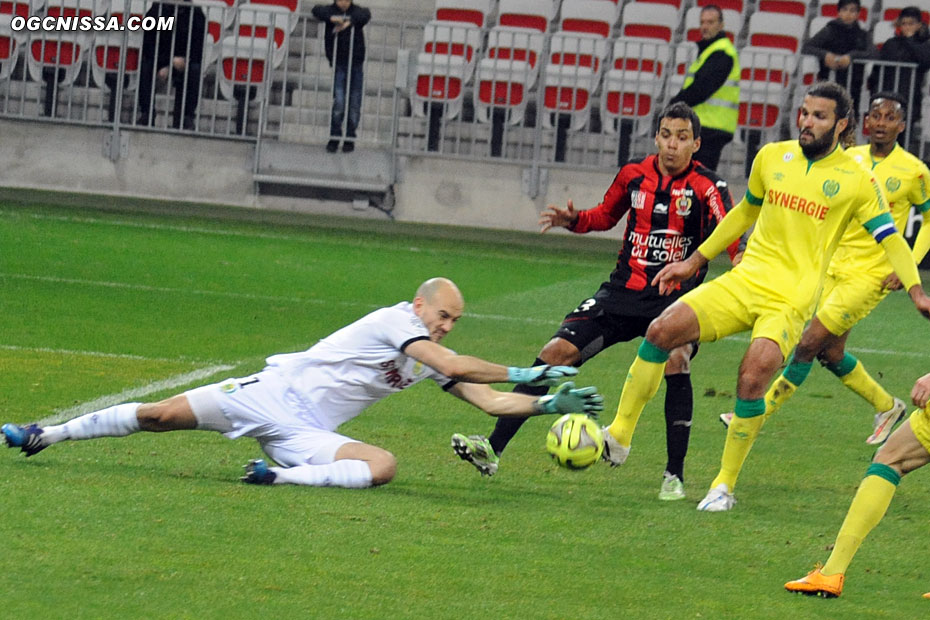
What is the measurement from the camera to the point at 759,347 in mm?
6566

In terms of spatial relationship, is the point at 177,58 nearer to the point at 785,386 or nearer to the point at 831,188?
the point at 785,386

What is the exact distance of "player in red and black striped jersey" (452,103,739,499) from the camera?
724 centimetres

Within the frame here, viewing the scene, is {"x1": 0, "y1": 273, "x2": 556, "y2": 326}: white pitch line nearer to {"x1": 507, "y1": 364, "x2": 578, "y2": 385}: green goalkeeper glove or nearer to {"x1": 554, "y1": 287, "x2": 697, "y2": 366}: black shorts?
{"x1": 554, "y1": 287, "x2": 697, "y2": 366}: black shorts

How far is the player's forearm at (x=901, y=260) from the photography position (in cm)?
642

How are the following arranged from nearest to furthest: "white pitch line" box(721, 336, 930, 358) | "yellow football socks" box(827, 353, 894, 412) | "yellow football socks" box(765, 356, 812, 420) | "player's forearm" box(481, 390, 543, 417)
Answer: "player's forearm" box(481, 390, 543, 417)
"yellow football socks" box(765, 356, 812, 420)
"yellow football socks" box(827, 353, 894, 412)
"white pitch line" box(721, 336, 930, 358)

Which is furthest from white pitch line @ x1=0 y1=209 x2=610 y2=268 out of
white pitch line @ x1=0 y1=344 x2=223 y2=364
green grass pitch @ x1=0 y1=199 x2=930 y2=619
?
white pitch line @ x1=0 y1=344 x2=223 y2=364

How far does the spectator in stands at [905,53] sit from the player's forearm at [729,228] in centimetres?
1110

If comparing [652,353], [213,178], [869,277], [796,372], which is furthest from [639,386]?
[213,178]

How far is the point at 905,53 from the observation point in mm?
17453

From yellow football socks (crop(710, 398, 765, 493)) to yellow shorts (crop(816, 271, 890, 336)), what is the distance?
1.92 metres

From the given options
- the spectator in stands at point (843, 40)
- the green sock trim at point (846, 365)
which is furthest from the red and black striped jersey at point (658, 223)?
the spectator in stands at point (843, 40)

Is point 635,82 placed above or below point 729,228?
above

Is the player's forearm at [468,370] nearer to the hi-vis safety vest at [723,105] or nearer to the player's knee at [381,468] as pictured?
the player's knee at [381,468]

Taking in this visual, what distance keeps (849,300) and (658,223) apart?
66.9 inches
